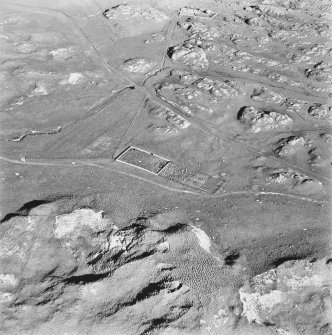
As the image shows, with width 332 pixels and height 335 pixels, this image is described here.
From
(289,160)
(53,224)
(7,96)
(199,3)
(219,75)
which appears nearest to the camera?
(53,224)

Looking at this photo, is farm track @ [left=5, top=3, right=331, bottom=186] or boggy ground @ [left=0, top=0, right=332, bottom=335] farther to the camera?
farm track @ [left=5, top=3, right=331, bottom=186]

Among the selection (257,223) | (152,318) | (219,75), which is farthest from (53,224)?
(219,75)

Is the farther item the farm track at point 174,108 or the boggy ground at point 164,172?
the farm track at point 174,108

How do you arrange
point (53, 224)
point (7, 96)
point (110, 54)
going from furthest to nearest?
Result: point (110, 54), point (7, 96), point (53, 224)

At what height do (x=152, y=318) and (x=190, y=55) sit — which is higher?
(x=190, y=55)

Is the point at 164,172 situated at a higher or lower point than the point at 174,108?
lower

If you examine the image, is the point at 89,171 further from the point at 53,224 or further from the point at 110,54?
the point at 110,54

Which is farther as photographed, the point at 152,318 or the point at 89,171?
the point at 89,171

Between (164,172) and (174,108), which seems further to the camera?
(174,108)
